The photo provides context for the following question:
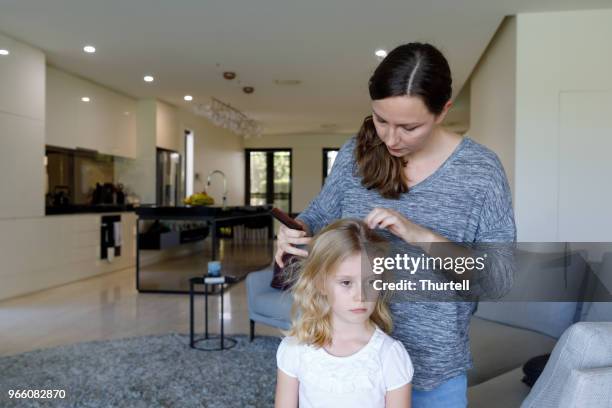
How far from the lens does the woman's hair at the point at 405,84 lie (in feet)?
2.64

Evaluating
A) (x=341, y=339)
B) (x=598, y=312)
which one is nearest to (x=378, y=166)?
(x=341, y=339)

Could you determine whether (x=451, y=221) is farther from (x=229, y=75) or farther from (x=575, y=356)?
(x=229, y=75)

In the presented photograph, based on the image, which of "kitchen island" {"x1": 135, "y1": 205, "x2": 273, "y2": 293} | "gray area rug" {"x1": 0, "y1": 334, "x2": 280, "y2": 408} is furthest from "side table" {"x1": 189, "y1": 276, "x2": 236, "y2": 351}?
"kitchen island" {"x1": 135, "y1": 205, "x2": 273, "y2": 293}

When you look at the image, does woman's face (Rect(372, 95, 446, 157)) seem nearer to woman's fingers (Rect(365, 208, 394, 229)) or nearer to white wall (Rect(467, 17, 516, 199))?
woman's fingers (Rect(365, 208, 394, 229))

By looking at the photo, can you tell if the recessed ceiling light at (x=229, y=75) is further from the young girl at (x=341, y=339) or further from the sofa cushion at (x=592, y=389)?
the sofa cushion at (x=592, y=389)

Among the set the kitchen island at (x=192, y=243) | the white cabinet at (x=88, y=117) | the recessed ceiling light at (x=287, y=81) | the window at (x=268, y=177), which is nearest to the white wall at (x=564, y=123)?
the kitchen island at (x=192, y=243)

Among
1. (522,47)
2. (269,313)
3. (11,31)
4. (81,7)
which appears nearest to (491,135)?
(522,47)

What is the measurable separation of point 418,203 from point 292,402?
0.46 m

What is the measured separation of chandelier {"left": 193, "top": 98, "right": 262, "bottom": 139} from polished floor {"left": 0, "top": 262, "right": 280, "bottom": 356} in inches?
106

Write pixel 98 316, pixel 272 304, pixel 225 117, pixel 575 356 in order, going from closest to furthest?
pixel 575 356 < pixel 272 304 < pixel 98 316 < pixel 225 117

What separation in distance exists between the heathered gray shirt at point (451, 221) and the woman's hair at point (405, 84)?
0.04 metres

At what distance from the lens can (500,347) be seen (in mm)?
2541

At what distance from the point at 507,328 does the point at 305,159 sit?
→ 1072 centimetres

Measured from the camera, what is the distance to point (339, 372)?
0.95m
